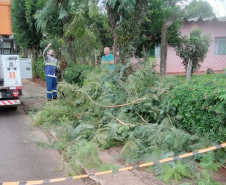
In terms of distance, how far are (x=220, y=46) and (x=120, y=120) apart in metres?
13.8

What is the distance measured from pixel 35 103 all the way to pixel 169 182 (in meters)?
7.00

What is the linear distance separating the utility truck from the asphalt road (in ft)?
3.81

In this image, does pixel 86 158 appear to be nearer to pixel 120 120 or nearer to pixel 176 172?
pixel 120 120

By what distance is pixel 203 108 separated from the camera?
148 inches

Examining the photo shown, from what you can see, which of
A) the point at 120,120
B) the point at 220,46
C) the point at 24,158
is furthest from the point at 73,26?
the point at 220,46

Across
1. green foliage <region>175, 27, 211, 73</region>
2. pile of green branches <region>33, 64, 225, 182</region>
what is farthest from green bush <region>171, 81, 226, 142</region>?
green foliage <region>175, 27, 211, 73</region>

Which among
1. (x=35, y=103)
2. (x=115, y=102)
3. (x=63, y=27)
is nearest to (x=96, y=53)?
(x=63, y=27)

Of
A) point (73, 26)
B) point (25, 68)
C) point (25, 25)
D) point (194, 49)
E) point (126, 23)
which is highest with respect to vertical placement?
point (25, 25)

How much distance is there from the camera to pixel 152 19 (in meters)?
10.5

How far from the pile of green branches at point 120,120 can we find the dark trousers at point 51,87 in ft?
6.74

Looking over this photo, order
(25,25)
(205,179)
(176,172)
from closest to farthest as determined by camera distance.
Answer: (205,179) → (176,172) → (25,25)

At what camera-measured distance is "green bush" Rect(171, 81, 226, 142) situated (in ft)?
11.6

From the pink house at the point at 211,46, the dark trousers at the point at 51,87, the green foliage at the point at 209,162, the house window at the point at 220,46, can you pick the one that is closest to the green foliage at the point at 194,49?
the pink house at the point at 211,46

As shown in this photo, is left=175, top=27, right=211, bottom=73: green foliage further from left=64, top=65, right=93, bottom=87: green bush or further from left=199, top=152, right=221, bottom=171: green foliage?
left=199, top=152, right=221, bottom=171: green foliage
